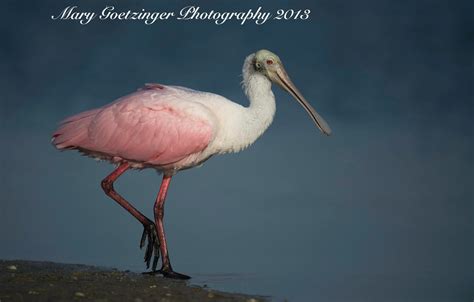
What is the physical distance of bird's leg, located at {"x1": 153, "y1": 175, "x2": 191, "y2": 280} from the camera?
11.3 m

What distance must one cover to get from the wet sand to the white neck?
2.98 m

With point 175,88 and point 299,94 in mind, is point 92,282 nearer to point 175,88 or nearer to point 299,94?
point 175,88

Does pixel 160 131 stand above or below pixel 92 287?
above

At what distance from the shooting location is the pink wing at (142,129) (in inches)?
471

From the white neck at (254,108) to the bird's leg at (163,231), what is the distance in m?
1.34

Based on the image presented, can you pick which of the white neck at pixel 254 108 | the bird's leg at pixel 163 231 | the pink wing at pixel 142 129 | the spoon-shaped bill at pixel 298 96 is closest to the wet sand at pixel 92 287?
the bird's leg at pixel 163 231

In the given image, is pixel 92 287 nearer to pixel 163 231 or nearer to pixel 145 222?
pixel 163 231

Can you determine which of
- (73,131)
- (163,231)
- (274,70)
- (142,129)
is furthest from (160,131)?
(274,70)

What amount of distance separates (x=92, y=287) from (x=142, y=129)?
372 centimetres

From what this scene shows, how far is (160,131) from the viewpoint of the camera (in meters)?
12.1

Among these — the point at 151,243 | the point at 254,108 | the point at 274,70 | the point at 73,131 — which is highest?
the point at 274,70

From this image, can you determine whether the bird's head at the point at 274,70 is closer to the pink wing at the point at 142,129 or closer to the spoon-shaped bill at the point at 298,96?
the spoon-shaped bill at the point at 298,96

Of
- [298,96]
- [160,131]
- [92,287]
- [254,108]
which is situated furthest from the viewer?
[298,96]

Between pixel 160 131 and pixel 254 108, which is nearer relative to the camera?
pixel 160 131
